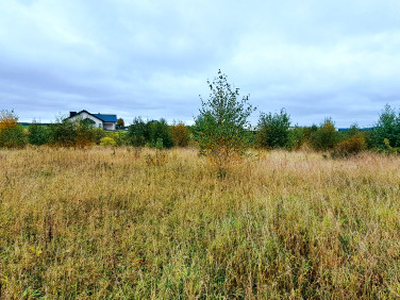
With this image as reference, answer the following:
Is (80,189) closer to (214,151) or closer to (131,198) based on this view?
(131,198)

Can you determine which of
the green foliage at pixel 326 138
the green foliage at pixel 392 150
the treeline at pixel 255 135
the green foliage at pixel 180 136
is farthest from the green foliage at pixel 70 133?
the green foliage at pixel 326 138

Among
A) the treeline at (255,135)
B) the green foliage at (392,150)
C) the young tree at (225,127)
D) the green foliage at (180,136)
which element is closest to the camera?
the young tree at (225,127)

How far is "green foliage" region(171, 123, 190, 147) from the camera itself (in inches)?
981

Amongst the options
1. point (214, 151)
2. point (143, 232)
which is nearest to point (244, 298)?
point (143, 232)

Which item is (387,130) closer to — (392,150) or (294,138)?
(392,150)

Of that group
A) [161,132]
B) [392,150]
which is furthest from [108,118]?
[392,150]

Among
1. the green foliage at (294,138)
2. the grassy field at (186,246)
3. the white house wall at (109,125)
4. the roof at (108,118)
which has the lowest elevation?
the grassy field at (186,246)

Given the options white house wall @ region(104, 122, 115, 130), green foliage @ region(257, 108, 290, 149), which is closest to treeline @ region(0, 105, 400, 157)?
green foliage @ region(257, 108, 290, 149)

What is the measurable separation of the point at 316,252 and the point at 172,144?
2299 centimetres

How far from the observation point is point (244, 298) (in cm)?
201

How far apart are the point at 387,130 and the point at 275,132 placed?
318 inches

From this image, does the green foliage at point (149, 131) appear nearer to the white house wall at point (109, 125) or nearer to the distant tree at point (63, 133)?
the distant tree at point (63, 133)

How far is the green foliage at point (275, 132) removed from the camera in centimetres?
1881

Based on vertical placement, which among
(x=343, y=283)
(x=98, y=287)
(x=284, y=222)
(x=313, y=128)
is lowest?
(x=98, y=287)
